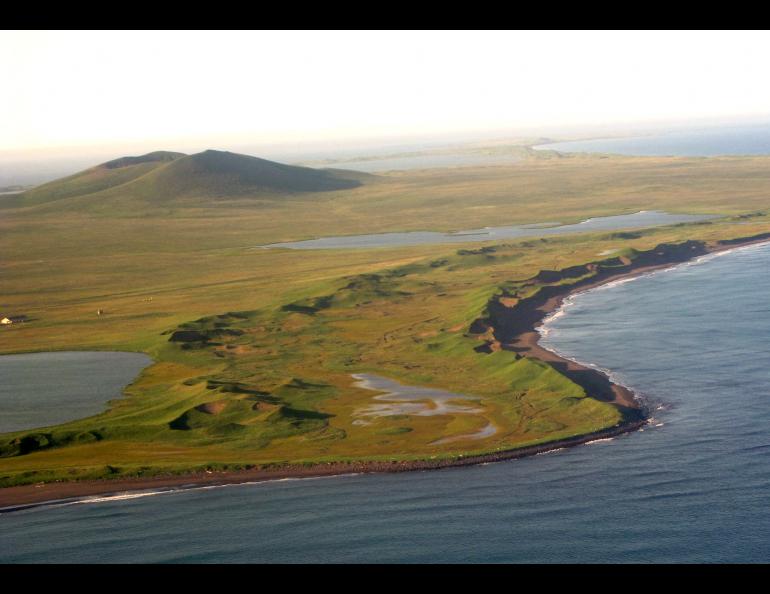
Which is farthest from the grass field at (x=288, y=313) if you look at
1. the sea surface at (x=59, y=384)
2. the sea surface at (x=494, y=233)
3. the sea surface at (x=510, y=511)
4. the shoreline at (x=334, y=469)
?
the sea surface at (x=494, y=233)

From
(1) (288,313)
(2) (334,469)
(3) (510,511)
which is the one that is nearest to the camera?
(3) (510,511)

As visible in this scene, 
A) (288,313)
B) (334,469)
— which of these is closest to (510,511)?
(334,469)

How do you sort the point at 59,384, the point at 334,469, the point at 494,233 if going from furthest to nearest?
the point at 494,233, the point at 59,384, the point at 334,469

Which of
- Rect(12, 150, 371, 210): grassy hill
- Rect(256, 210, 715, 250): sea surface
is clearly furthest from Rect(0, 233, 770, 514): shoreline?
Rect(12, 150, 371, 210): grassy hill

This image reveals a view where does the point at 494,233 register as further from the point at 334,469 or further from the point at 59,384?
the point at 334,469

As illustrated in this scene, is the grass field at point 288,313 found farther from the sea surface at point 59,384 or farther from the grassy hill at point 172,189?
the grassy hill at point 172,189

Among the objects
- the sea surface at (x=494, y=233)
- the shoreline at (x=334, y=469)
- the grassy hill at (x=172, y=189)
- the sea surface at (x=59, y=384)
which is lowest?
the shoreline at (x=334, y=469)
